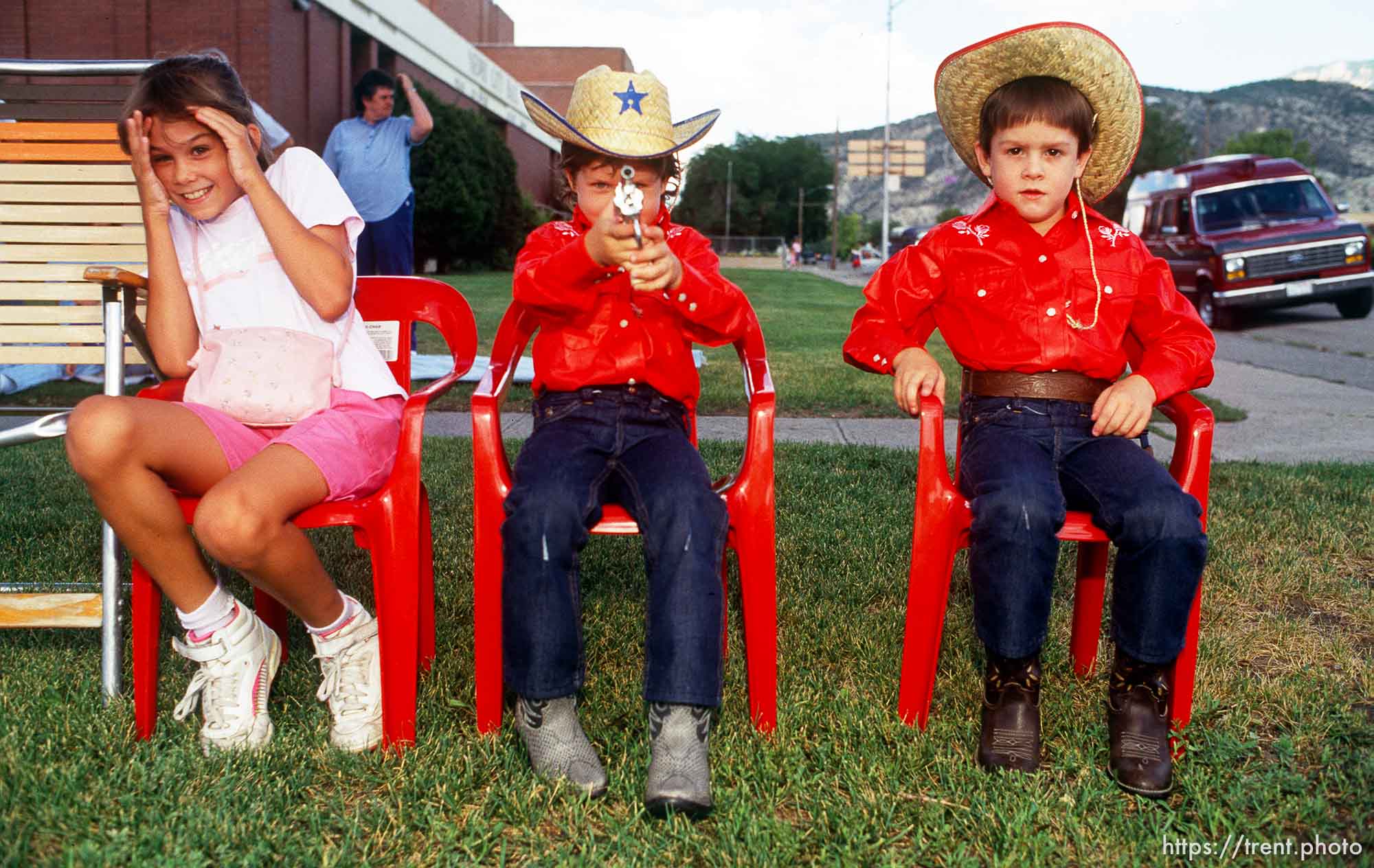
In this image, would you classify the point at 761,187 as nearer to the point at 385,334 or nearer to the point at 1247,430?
the point at 1247,430

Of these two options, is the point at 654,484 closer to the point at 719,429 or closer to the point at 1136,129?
the point at 1136,129

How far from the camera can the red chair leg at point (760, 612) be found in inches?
86.0

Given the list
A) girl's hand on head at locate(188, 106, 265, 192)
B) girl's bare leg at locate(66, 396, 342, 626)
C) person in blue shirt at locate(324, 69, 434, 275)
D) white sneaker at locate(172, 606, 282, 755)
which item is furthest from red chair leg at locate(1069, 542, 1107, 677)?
person in blue shirt at locate(324, 69, 434, 275)

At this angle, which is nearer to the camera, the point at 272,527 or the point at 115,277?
the point at 272,527

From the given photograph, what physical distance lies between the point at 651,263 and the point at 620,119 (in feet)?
1.61

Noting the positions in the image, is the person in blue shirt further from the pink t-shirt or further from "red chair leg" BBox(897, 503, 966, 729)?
"red chair leg" BBox(897, 503, 966, 729)

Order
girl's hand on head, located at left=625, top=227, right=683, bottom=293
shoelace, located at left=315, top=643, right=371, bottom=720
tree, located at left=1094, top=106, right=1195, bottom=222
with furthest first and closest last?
tree, located at left=1094, top=106, right=1195, bottom=222 < shoelace, located at left=315, top=643, right=371, bottom=720 < girl's hand on head, located at left=625, top=227, right=683, bottom=293

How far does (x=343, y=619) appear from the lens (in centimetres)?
225

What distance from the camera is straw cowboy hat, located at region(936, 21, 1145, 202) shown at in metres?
2.39

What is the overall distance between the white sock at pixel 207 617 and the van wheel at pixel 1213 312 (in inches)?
537

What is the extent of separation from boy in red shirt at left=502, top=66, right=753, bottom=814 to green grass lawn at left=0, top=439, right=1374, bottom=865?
0.49 ft

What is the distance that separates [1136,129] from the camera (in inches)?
99.4

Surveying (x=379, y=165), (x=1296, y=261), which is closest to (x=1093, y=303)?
(x=379, y=165)

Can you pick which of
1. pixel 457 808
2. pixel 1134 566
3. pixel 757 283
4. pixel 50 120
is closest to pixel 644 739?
pixel 457 808
